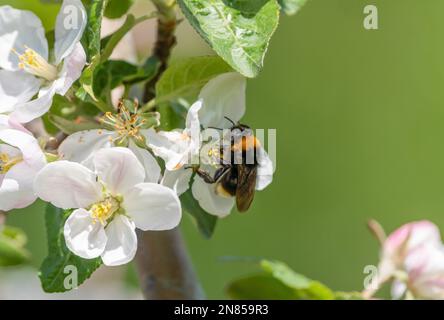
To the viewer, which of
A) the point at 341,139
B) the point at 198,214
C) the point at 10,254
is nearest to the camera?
the point at 198,214

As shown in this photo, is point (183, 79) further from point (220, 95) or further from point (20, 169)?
point (20, 169)

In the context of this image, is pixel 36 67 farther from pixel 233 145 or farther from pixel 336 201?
pixel 336 201

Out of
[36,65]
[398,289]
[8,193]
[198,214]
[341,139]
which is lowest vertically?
[341,139]

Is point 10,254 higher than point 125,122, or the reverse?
point 125,122

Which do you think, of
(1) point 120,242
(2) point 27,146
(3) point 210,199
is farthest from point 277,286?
(2) point 27,146

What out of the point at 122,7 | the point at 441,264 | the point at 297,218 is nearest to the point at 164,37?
the point at 122,7

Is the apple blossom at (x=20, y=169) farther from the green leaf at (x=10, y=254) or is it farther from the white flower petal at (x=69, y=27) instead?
the green leaf at (x=10, y=254)
